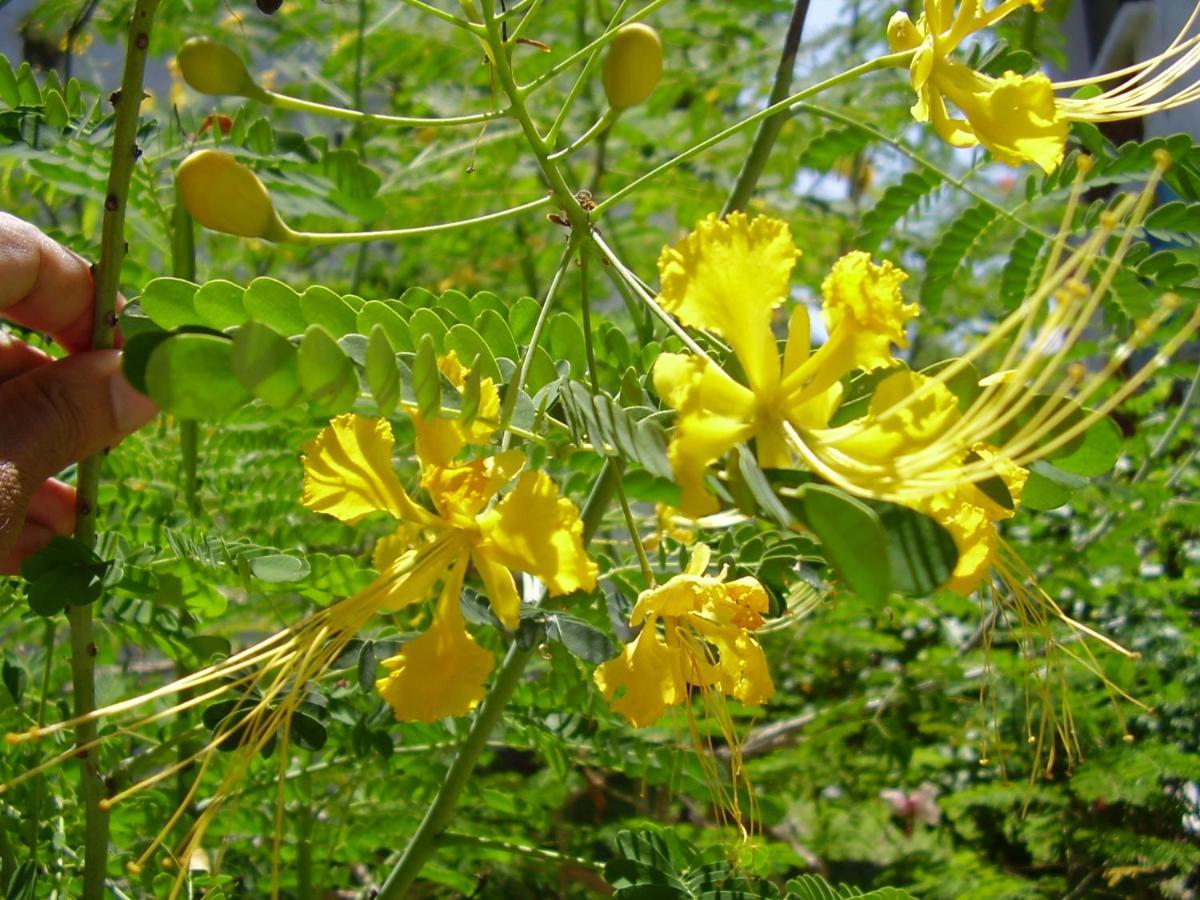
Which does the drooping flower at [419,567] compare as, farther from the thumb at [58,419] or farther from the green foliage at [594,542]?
the thumb at [58,419]

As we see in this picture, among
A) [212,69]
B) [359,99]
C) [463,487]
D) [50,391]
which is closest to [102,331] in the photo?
[50,391]

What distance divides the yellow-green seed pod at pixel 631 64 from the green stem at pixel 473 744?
0.34 meters

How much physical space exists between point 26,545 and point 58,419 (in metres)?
0.20

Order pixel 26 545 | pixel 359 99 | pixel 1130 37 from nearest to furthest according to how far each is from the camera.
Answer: pixel 26 545 → pixel 359 99 → pixel 1130 37

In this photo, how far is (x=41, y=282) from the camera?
3.22ft

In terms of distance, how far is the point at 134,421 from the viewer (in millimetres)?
947

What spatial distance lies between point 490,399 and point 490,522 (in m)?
0.09

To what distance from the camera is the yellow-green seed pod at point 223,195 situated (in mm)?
789

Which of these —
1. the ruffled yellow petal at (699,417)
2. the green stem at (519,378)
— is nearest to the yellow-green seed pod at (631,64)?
the green stem at (519,378)

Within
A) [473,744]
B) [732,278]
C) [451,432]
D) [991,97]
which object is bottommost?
[473,744]

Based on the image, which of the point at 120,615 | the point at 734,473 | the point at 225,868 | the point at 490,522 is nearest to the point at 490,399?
the point at 490,522

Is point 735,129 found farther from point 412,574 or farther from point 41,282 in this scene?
point 41,282

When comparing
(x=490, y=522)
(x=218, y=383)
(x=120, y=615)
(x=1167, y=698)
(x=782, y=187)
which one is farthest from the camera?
(x=782, y=187)

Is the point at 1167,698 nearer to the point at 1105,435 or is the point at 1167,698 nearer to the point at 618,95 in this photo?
the point at 1105,435
